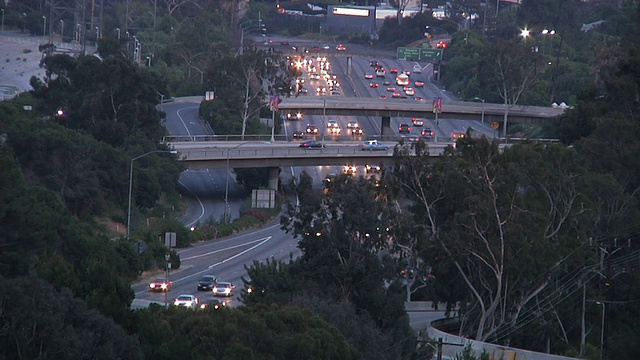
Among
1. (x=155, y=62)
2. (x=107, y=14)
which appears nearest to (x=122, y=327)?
(x=155, y=62)

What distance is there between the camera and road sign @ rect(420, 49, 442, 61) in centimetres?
15462

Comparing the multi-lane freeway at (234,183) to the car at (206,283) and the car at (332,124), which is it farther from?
the car at (206,283)

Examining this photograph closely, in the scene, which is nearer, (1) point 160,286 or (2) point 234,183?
(1) point 160,286

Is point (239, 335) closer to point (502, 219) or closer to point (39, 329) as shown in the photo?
point (39, 329)

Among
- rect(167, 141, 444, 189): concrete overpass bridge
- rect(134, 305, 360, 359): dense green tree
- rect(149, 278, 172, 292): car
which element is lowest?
rect(149, 278, 172, 292): car

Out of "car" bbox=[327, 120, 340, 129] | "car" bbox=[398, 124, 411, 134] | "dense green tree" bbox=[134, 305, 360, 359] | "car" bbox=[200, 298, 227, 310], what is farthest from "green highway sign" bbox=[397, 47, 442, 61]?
"dense green tree" bbox=[134, 305, 360, 359]

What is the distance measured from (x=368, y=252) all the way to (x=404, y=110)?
6239 centimetres

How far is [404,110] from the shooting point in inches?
4395

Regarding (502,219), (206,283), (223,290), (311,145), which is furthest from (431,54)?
(502,219)

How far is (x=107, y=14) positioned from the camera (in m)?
188

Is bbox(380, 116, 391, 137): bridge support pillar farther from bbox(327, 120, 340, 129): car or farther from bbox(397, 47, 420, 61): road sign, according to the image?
bbox(397, 47, 420, 61): road sign

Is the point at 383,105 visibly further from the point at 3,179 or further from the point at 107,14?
the point at 107,14

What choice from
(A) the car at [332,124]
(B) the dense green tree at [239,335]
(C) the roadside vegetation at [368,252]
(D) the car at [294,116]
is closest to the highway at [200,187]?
(C) the roadside vegetation at [368,252]

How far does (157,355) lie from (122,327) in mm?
1035
